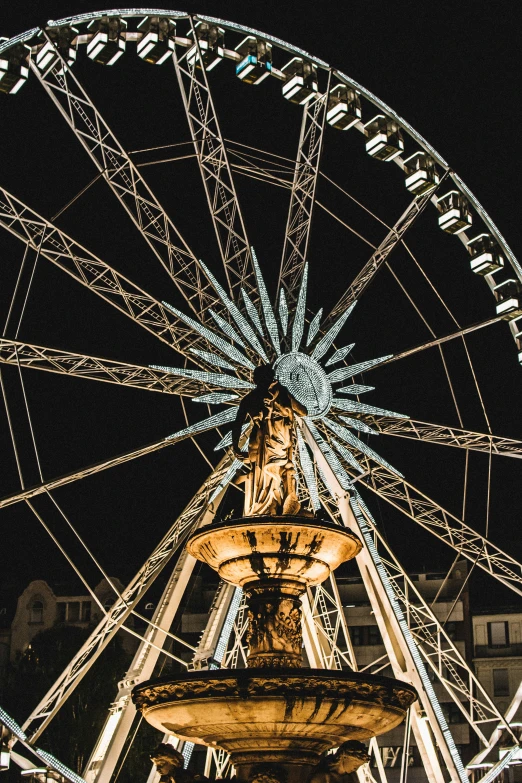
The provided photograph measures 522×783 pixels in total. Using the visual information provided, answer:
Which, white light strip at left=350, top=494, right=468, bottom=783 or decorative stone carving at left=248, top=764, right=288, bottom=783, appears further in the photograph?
white light strip at left=350, top=494, right=468, bottom=783

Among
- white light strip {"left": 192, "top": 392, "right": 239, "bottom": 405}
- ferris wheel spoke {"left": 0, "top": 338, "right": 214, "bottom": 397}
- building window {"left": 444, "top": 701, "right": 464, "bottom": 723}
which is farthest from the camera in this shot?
building window {"left": 444, "top": 701, "right": 464, "bottom": 723}

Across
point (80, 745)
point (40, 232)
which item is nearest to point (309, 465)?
point (40, 232)

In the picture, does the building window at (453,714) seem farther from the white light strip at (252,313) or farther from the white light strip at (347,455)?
the white light strip at (252,313)

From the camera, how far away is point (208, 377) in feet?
86.0

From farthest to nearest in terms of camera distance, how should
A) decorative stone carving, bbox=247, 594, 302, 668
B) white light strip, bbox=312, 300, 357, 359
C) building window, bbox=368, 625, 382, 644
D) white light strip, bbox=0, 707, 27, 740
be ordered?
building window, bbox=368, 625, 382, 644
white light strip, bbox=312, 300, 357, 359
white light strip, bbox=0, 707, 27, 740
decorative stone carving, bbox=247, 594, 302, 668

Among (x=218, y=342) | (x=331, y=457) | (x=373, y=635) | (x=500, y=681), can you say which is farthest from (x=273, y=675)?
(x=373, y=635)

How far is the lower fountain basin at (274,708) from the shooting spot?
15805 millimetres

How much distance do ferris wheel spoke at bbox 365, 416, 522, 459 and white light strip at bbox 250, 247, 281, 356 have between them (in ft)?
9.83

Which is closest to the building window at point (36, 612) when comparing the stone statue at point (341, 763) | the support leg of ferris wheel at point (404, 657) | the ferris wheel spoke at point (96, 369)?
the support leg of ferris wheel at point (404, 657)

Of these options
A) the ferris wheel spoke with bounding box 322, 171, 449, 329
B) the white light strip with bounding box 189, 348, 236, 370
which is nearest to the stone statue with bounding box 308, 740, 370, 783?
the white light strip with bounding box 189, 348, 236, 370

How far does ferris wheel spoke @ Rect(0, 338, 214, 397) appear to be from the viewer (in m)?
25.6

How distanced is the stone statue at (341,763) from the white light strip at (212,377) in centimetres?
1087

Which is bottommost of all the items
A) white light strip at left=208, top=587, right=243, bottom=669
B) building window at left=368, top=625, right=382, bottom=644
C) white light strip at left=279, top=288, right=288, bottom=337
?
white light strip at left=208, top=587, right=243, bottom=669

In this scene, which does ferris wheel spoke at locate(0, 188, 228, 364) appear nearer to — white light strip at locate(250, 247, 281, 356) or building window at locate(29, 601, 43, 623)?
white light strip at locate(250, 247, 281, 356)
